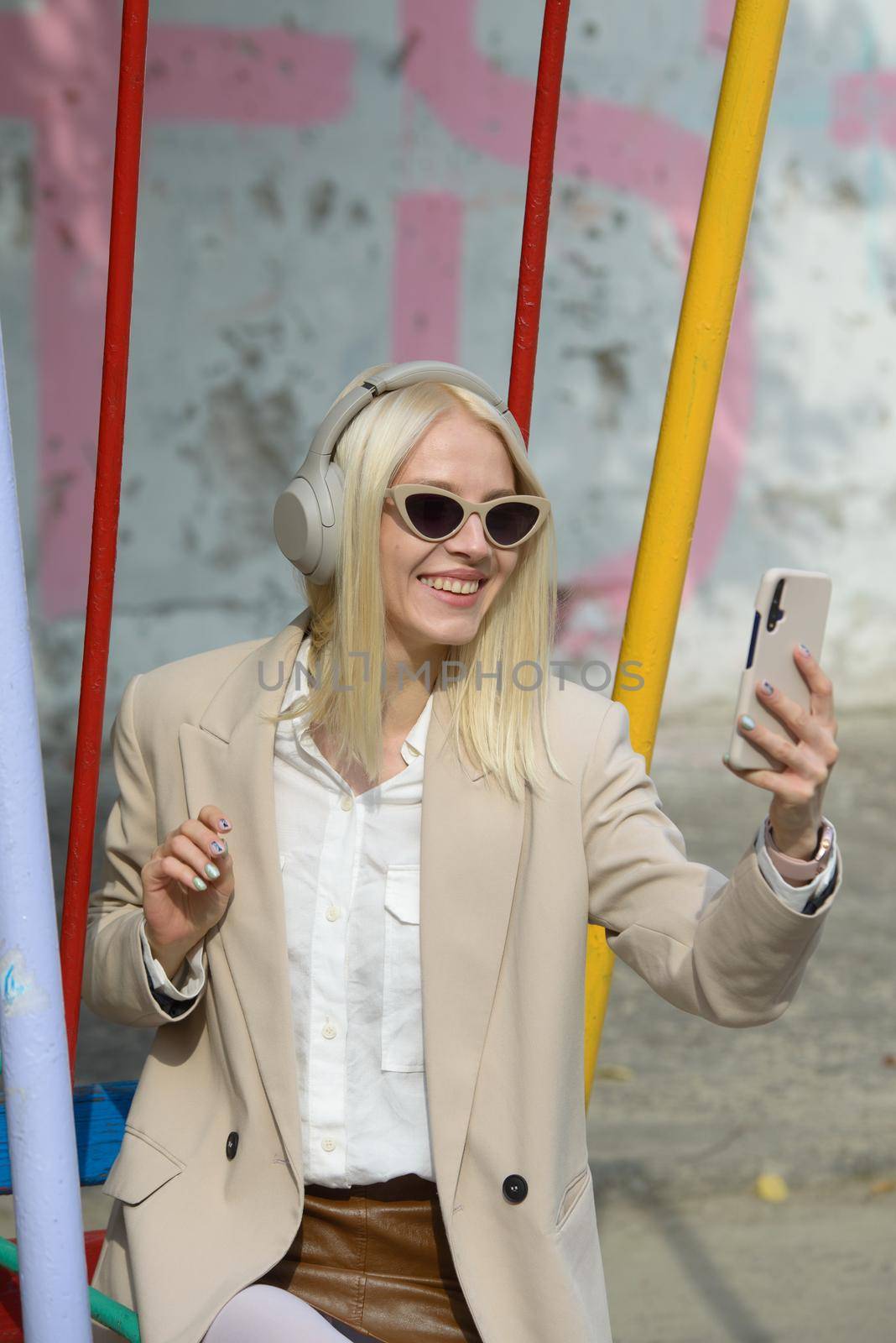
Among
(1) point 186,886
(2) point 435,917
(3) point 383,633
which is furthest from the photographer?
(3) point 383,633

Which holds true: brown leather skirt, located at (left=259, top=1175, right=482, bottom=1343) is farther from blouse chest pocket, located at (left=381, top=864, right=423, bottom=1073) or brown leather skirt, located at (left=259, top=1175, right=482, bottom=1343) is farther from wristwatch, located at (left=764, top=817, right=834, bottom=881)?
wristwatch, located at (left=764, top=817, right=834, bottom=881)

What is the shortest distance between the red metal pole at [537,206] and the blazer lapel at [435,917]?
17.9 inches

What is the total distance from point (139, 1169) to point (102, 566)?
705 millimetres

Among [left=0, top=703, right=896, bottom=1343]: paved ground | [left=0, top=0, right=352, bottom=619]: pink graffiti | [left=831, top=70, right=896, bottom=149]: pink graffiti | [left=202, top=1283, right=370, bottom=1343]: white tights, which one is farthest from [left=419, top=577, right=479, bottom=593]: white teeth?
[left=831, top=70, right=896, bottom=149]: pink graffiti

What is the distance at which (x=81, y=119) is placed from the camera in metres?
5.54

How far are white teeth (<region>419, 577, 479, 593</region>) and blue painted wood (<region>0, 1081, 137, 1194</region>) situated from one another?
2.51 ft

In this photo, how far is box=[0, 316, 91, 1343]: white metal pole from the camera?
46.3 inches

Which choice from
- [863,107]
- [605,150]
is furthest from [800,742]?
[863,107]

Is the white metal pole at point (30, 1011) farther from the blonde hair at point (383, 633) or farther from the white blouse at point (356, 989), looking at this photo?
the blonde hair at point (383, 633)

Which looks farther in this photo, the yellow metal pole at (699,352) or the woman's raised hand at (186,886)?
the yellow metal pole at (699,352)

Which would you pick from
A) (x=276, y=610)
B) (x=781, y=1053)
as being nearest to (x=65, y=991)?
(x=781, y=1053)

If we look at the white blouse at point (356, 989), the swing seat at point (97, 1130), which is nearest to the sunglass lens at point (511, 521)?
the white blouse at point (356, 989)

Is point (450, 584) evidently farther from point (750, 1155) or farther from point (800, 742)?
point (750, 1155)

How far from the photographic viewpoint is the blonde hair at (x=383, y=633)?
1889mm
